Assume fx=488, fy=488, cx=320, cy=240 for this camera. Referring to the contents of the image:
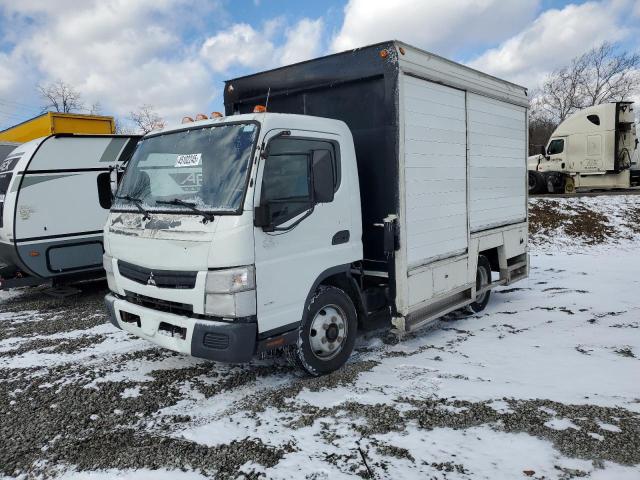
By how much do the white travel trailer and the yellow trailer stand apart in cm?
253

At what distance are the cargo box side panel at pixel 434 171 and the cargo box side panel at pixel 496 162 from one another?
30 cm

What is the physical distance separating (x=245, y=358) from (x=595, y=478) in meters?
2.46

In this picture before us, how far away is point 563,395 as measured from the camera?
4.08 m

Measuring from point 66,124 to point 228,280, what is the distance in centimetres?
889

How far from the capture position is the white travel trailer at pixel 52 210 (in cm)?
760

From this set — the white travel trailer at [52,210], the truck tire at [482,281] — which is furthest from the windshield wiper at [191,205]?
the truck tire at [482,281]

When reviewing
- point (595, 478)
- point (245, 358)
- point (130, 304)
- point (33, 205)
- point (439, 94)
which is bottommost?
point (595, 478)

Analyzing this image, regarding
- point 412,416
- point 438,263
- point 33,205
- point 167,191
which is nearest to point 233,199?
point 167,191

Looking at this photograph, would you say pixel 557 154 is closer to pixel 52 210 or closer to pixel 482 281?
pixel 482 281

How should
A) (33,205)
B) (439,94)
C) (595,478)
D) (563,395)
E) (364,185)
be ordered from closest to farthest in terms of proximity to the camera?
(595,478) < (563,395) < (364,185) < (439,94) < (33,205)

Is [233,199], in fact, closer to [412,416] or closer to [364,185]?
[364,185]

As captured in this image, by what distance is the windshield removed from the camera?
3.89 m

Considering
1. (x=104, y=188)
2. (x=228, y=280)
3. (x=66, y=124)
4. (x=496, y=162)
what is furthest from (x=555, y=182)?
(x=228, y=280)

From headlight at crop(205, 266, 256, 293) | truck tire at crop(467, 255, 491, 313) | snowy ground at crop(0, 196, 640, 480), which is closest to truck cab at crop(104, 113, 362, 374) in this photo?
headlight at crop(205, 266, 256, 293)
